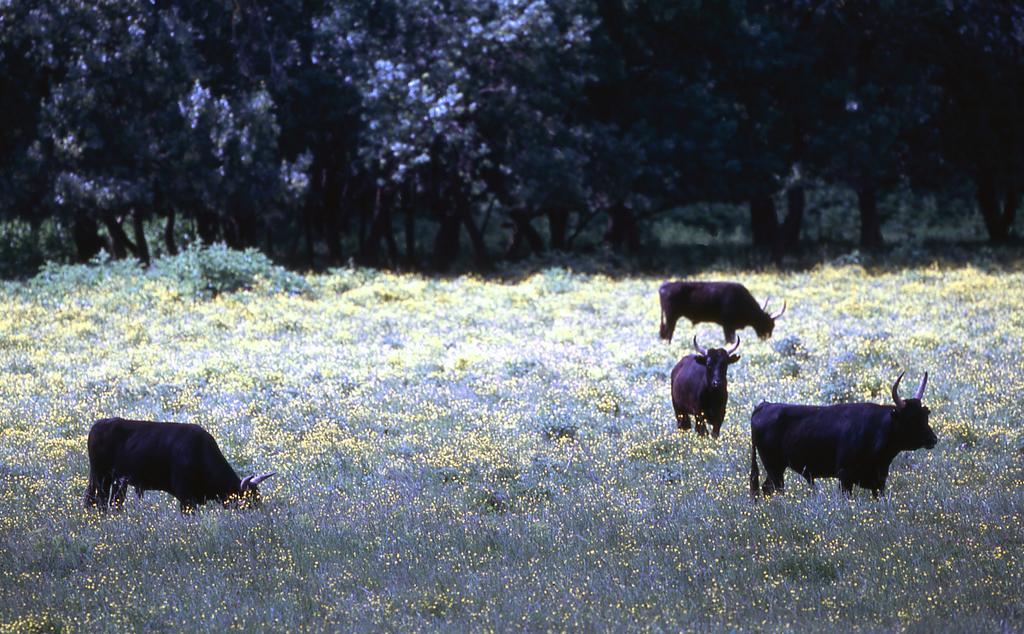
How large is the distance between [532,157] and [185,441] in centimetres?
2432

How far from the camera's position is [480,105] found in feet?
116

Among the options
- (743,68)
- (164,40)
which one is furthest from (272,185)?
(743,68)

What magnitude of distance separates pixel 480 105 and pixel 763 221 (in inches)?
477

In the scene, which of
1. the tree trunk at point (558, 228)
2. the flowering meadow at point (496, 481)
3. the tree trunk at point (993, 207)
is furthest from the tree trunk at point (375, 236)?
the tree trunk at point (993, 207)

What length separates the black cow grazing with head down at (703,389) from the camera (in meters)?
13.7

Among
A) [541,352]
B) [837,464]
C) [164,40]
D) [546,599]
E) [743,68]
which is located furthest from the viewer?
[743,68]

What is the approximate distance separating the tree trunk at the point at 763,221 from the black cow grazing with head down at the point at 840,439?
2994 cm

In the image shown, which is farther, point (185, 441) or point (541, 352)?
point (541, 352)

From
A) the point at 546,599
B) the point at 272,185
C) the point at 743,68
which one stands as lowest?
the point at 546,599

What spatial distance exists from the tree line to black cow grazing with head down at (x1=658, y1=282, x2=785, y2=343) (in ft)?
36.6

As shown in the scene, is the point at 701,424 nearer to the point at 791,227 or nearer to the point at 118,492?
the point at 118,492

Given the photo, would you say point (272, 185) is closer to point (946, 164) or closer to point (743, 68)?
point (743, 68)

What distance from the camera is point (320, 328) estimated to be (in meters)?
24.2

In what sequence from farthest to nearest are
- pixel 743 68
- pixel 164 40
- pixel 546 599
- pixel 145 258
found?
pixel 145 258
pixel 743 68
pixel 164 40
pixel 546 599
